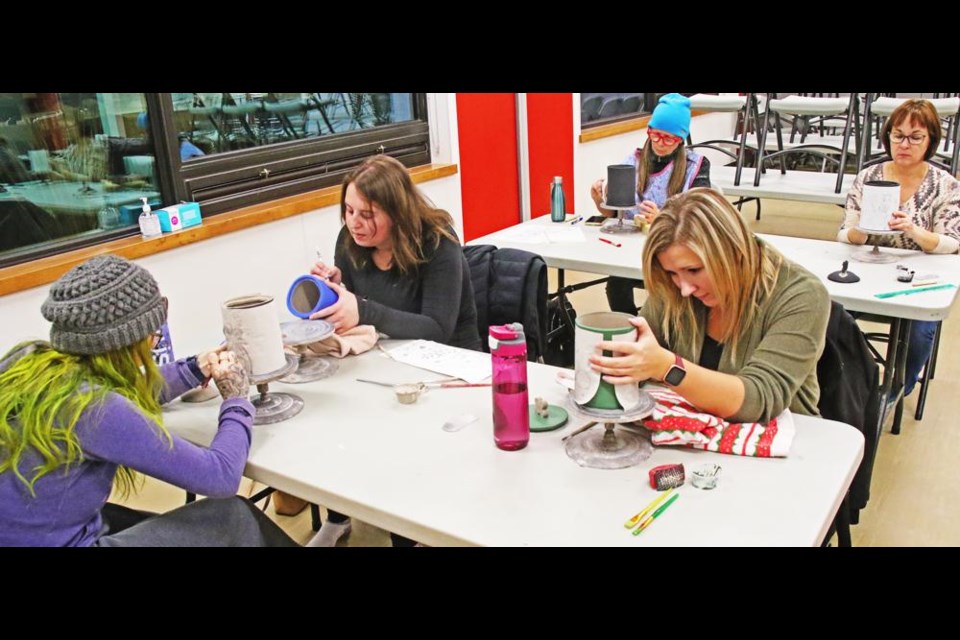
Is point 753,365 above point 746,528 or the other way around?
above

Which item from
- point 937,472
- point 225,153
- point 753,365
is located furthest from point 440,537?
point 225,153

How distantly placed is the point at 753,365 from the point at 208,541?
1.07 meters

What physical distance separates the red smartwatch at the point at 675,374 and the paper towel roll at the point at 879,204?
57.6 inches

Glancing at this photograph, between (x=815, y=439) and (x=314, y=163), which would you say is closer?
(x=815, y=439)

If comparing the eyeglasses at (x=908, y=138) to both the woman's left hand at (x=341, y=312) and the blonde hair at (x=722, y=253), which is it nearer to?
the blonde hair at (x=722, y=253)

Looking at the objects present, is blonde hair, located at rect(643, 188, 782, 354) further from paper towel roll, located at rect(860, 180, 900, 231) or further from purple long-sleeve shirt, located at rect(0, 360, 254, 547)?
paper towel roll, located at rect(860, 180, 900, 231)

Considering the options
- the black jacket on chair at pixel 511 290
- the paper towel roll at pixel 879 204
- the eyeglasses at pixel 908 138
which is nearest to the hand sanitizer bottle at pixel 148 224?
the black jacket on chair at pixel 511 290

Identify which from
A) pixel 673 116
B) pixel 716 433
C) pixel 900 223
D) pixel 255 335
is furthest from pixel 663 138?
pixel 255 335

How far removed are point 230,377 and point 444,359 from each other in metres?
0.55

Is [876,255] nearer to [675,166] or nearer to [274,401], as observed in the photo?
[675,166]

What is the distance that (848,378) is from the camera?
1.63 metres

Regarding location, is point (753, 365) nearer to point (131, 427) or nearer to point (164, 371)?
point (131, 427)
